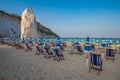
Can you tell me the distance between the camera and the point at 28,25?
28.7m

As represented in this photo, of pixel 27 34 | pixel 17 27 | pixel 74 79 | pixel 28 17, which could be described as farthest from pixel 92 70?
pixel 17 27

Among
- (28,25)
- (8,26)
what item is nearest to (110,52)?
(28,25)

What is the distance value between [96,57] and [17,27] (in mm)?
40220

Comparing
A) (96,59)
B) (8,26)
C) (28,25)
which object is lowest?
(96,59)

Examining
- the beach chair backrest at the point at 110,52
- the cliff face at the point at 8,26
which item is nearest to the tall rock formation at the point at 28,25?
the cliff face at the point at 8,26

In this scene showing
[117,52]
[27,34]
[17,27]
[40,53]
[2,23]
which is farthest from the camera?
[17,27]

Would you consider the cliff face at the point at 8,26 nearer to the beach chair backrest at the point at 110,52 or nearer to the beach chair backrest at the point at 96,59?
the beach chair backrest at the point at 110,52

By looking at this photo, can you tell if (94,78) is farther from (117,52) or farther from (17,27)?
(17,27)

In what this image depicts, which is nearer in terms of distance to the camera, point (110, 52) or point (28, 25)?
point (110, 52)

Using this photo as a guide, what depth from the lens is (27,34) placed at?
92.0 feet

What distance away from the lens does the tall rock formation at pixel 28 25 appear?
92.6ft

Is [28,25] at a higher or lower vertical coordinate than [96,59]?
higher

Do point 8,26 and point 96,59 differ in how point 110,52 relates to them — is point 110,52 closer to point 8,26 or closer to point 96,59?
point 96,59

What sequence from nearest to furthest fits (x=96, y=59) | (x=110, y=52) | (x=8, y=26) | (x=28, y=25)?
(x=96, y=59), (x=110, y=52), (x=28, y=25), (x=8, y=26)
